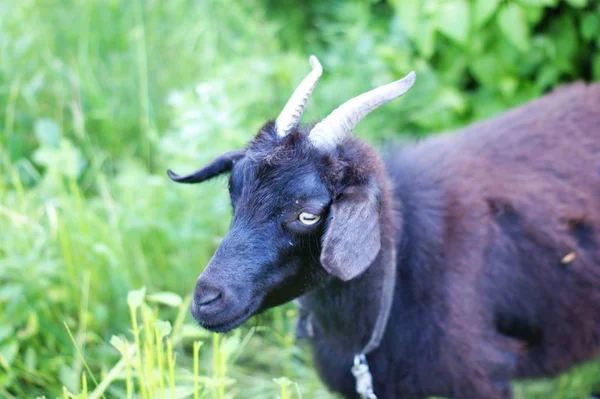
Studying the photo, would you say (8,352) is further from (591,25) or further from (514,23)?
(591,25)

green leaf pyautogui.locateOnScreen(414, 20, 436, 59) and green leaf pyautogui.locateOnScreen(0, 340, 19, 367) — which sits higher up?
green leaf pyautogui.locateOnScreen(414, 20, 436, 59)

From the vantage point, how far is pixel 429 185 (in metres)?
3.37

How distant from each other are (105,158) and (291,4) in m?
2.24

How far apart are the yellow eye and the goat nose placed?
15.9 inches

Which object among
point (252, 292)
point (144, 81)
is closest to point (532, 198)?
point (252, 292)

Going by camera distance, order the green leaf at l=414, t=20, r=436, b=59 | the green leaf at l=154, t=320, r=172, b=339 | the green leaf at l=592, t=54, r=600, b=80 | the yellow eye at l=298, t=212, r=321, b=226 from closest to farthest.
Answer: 1. the green leaf at l=154, t=320, r=172, b=339
2. the yellow eye at l=298, t=212, r=321, b=226
3. the green leaf at l=414, t=20, r=436, b=59
4. the green leaf at l=592, t=54, r=600, b=80

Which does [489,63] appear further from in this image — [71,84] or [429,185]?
Result: [71,84]

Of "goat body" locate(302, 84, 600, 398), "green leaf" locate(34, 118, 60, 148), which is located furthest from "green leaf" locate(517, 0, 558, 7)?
"green leaf" locate(34, 118, 60, 148)

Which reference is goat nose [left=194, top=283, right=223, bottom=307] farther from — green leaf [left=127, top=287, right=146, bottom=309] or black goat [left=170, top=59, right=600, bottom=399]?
green leaf [left=127, top=287, right=146, bottom=309]

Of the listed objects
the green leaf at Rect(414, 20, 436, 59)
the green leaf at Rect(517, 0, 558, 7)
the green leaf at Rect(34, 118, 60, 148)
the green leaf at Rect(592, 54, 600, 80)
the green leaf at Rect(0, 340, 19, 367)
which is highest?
the green leaf at Rect(517, 0, 558, 7)

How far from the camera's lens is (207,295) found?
8.61 ft

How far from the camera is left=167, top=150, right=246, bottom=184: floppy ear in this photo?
123 inches

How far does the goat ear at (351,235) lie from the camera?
253 centimetres

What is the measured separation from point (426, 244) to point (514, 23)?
5.85ft
